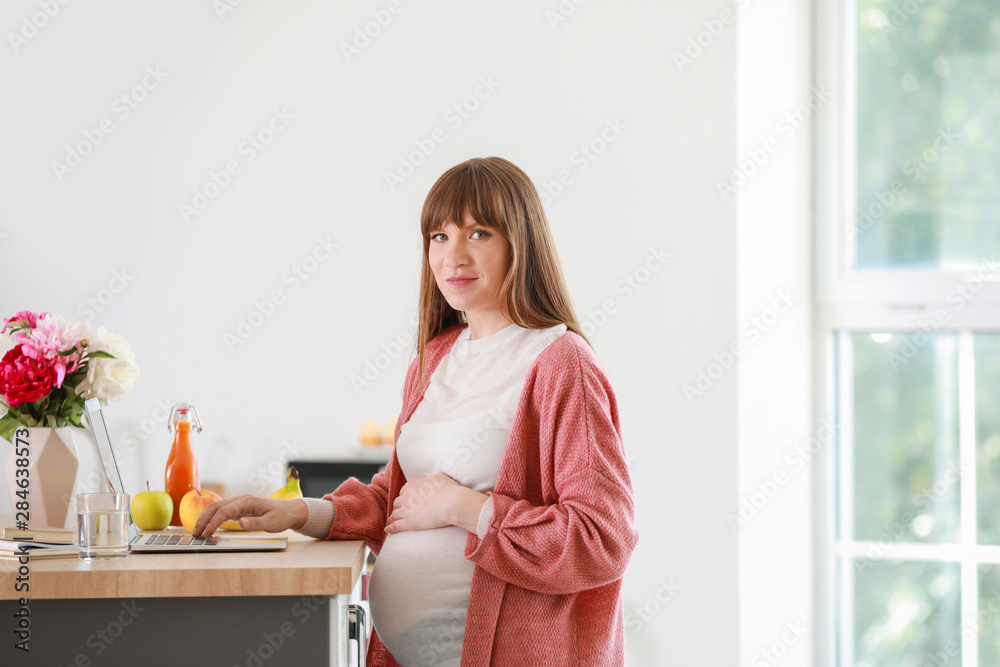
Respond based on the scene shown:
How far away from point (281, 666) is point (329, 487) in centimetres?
177

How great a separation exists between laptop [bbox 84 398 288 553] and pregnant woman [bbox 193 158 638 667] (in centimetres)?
4

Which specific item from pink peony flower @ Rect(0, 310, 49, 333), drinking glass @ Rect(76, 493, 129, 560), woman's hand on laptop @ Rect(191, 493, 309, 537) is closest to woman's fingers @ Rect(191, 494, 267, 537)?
woman's hand on laptop @ Rect(191, 493, 309, 537)

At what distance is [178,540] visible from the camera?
1257 millimetres

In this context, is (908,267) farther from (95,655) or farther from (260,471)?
(95,655)

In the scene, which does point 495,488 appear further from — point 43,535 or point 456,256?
point 43,535

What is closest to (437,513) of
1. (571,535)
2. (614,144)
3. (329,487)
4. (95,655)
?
(571,535)

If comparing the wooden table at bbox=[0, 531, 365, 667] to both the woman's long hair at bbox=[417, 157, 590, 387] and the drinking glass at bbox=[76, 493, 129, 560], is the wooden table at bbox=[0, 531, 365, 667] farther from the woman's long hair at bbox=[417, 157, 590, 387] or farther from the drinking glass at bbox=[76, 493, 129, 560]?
the woman's long hair at bbox=[417, 157, 590, 387]

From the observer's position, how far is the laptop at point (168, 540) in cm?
121

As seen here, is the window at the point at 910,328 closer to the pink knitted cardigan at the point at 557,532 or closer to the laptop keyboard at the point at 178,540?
the pink knitted cardigan at the point at 557,532

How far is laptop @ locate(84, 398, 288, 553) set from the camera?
121cm

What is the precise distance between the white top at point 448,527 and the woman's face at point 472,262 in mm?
79

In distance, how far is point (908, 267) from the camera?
3.06 m

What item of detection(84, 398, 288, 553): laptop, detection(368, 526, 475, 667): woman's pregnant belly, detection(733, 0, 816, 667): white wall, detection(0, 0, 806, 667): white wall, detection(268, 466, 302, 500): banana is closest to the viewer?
detection(84, 398, 288, 553): laptop

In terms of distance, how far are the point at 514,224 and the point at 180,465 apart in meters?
0.69
